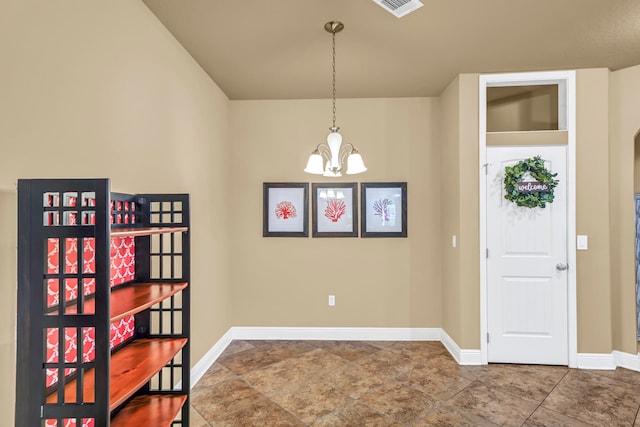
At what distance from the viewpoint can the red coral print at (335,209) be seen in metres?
3.92

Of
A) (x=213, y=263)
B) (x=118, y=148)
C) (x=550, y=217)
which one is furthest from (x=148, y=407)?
(x=550, y=217)

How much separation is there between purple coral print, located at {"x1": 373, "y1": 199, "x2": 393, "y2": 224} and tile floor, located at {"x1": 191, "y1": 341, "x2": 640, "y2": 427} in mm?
1422

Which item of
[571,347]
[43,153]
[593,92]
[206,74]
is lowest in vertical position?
[571,347]

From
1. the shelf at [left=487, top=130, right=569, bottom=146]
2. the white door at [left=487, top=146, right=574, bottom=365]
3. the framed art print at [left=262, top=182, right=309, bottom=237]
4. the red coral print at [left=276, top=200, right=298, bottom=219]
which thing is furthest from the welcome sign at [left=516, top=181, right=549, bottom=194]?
the red coral print at [left=276, top=200, right=298, bottom=219]

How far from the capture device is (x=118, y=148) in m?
1.91

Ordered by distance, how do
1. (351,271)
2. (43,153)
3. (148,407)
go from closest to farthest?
(43,153), (148,407), (351,271)

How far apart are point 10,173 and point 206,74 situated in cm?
229

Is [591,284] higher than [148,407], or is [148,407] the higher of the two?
[591,284]

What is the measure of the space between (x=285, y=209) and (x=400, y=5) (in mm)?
2412

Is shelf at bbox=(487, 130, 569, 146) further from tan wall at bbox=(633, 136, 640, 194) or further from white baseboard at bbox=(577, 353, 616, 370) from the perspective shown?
white baseboard at bbox=(577, 353, 616, 370)

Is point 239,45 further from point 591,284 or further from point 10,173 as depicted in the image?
point 591,284

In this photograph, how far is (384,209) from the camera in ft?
12.8

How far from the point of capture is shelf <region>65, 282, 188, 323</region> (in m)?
1.32

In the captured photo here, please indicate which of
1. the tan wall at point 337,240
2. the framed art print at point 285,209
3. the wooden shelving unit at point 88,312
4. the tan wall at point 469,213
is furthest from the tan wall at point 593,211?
the wooden shelving unit at point 88,312
